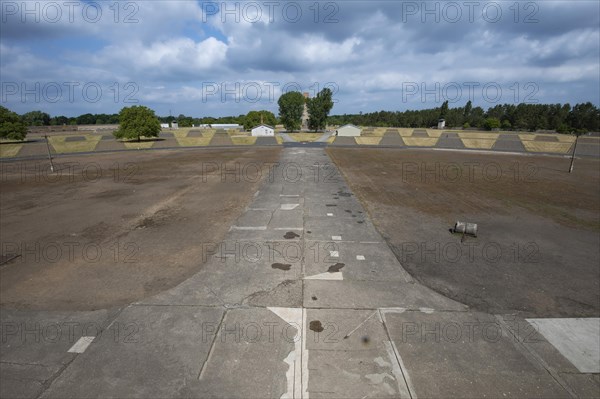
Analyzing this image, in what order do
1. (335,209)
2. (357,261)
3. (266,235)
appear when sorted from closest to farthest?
(357,261), (266,235), (335,209)

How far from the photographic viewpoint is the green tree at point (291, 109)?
105 metres

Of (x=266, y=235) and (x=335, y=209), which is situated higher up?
(x=335, y=209)

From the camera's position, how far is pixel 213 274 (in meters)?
9.17

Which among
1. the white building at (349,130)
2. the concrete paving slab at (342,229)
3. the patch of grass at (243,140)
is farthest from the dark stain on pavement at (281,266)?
the white building at (349,130)

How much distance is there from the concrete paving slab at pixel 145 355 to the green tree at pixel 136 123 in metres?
66.2

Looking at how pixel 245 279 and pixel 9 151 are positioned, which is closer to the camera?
pixel 245 279

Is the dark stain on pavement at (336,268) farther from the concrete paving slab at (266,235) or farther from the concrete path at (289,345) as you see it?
the concrete paving slab at (266,235)

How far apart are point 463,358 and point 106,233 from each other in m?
14.3

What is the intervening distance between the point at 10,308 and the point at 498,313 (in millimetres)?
13055

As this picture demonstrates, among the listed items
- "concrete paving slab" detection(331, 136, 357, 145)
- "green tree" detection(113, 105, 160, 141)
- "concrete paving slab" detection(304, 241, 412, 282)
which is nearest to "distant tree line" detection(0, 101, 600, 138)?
"green tree" detection(113, 105, 160, 141)

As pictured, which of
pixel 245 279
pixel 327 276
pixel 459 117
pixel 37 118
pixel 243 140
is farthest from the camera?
pixel 37 118

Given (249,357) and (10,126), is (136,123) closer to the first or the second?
(10,126)

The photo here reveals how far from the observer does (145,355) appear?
5.94 meters

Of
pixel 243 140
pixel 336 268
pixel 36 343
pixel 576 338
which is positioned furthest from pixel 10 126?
pixel 576 338
